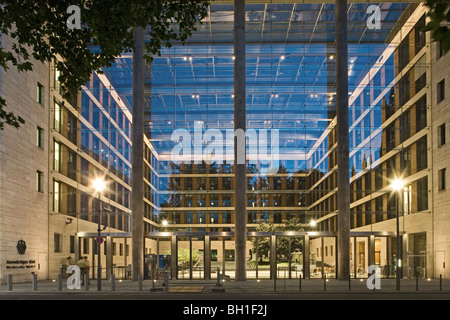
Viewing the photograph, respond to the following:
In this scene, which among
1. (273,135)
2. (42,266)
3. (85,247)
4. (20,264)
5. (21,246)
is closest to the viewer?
(20,264)

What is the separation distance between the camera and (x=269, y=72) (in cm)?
4206

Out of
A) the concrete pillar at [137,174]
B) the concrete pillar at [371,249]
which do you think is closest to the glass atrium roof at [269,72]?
the concrete pillar at [137,174]

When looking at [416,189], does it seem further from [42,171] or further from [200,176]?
[42,171]

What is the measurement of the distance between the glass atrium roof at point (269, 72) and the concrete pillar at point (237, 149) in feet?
19.9

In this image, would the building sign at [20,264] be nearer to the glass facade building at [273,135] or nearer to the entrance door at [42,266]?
the entrance door at [42,266]

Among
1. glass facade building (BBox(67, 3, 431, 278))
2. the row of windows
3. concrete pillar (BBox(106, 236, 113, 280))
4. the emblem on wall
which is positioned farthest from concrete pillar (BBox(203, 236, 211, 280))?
the emblem on wall

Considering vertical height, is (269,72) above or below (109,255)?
above

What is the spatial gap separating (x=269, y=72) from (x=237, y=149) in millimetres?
9627

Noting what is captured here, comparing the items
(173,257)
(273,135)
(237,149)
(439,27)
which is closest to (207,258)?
(173,257)

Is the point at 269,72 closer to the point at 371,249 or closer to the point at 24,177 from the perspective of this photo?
the point at 371,249

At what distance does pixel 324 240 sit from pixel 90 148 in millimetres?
18872

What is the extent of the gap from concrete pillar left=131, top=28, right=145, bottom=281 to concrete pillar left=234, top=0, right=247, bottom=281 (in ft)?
19.7

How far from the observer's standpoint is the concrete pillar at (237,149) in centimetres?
3428
